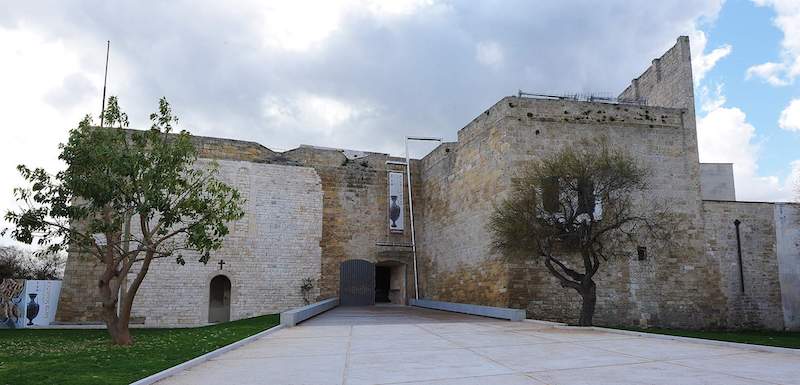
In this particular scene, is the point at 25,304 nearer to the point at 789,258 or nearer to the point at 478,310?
the point at 478,310

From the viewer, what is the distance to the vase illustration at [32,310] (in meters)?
16.6

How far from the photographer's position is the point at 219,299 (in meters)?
19.4

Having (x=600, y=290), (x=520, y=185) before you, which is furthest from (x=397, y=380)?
(x=600, y=290)

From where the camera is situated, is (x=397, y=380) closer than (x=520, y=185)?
Yes

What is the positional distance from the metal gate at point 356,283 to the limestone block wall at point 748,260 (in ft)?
34.5

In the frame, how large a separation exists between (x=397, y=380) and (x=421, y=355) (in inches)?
67.9

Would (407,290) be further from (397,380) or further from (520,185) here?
(397,380)

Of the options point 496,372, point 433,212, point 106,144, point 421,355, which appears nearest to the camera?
point 496,372

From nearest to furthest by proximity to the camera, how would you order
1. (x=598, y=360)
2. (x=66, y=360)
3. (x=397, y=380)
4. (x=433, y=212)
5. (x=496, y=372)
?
(x=397, y=380) < (x=496, y=372) < (x=598, y=360) < (x=66, y=360) < (x=433, y=212)

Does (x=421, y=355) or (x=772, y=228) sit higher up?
(x=772, y=228)

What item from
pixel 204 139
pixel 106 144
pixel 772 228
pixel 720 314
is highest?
pixel 204 139

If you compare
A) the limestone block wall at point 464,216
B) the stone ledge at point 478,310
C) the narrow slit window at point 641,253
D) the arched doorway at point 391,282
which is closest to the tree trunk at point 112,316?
the stone ledge at point 478,310

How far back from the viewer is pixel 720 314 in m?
15.3

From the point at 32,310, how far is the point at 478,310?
12.7m
